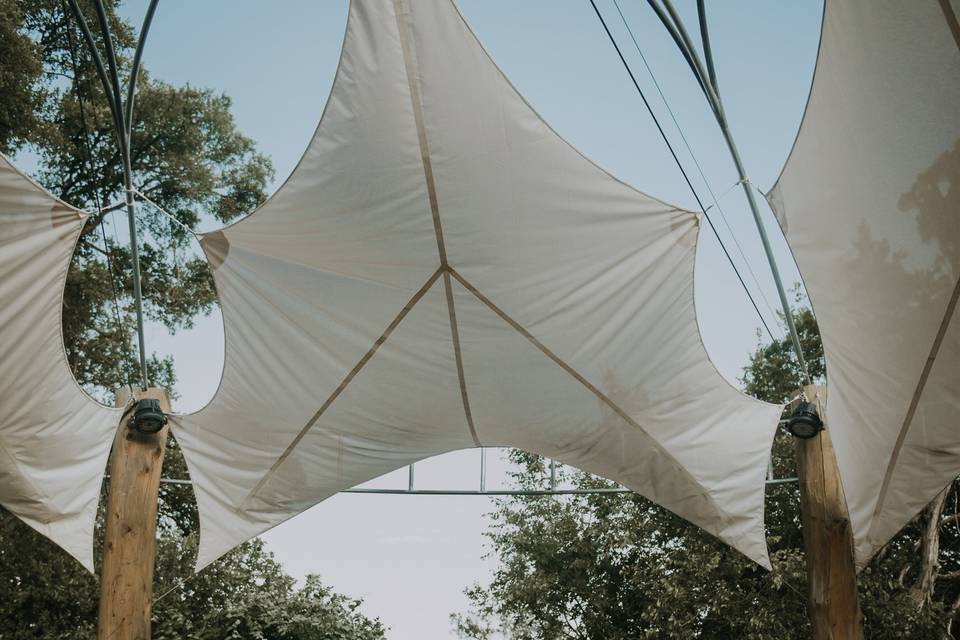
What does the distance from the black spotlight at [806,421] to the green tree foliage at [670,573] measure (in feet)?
19.2

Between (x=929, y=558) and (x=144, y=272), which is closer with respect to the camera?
(x=929, y=558)

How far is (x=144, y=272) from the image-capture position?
1305 centimetres

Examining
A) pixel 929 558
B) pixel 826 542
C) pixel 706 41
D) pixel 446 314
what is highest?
pixel 706 41

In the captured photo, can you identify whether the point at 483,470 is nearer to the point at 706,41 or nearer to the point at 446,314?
the point at 446,314

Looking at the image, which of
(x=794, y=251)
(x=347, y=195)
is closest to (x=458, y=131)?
(x=347, y=195)

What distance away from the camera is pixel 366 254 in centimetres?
559

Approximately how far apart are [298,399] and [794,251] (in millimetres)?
3777

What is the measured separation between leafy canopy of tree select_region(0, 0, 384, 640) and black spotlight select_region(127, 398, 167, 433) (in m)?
4.69

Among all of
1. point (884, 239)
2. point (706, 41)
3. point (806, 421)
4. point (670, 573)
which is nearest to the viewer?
point (884, 239)

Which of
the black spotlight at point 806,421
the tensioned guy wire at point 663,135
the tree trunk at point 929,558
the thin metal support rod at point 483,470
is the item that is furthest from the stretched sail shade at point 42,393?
the tree trunk at point 929,558

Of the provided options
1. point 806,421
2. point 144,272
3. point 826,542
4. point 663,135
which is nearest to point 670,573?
point 826,542

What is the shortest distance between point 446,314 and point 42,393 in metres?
2.97

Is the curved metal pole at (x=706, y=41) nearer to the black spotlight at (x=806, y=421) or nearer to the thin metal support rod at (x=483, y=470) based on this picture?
the black spotlight at (x=806, y=421)

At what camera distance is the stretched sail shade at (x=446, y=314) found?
478cm
